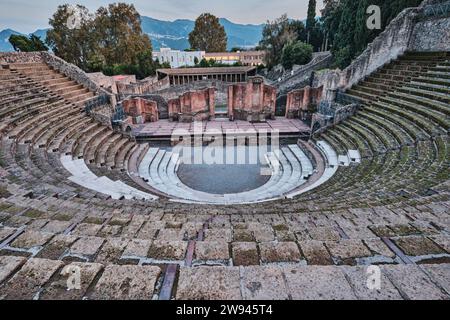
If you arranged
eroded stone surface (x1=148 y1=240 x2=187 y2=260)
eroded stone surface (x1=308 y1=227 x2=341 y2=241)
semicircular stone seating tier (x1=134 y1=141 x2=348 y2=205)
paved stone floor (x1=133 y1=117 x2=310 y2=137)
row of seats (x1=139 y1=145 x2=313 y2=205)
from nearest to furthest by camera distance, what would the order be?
eroded stone surface (x1=148 y1=240 x2=187 y2=260) → eroded stone surface (x1=308 y1=227 x2=341 y2=241) → semicircular stone seating tier (x1=134 y1=141 x2=348 y2=205) → row of seats (x1=139 y1=145 x2=313 y2=205) → paved stone floor (x1=133 y1=117 x2=310 y2=137)

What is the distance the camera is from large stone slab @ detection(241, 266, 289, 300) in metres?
1.58

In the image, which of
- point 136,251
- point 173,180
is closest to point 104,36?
A: point 173,180

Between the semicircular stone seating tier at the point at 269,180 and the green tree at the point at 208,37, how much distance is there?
164 ft

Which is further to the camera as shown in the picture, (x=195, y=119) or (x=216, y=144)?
(x=195, y=119)

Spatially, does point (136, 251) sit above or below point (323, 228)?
above

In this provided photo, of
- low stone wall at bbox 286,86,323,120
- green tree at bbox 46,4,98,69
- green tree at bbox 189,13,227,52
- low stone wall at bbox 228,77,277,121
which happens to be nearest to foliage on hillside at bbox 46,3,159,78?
green tree at bbox 46,4,98,69

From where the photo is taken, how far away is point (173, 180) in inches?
370

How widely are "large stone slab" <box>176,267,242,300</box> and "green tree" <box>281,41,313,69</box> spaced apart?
1358 inches

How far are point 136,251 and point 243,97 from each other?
1530 centimetres

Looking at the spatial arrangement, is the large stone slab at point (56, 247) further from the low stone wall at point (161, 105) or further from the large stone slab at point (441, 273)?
the low stone wall at point (161, 105)

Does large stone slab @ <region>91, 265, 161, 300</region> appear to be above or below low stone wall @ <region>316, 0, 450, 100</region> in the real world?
below

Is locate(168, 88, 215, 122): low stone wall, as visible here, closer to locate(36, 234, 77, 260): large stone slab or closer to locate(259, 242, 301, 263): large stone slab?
locate(36, 234, 77, 260): large stone slab

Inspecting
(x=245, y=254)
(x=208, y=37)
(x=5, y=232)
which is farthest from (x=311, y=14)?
(x=5, y=232)
